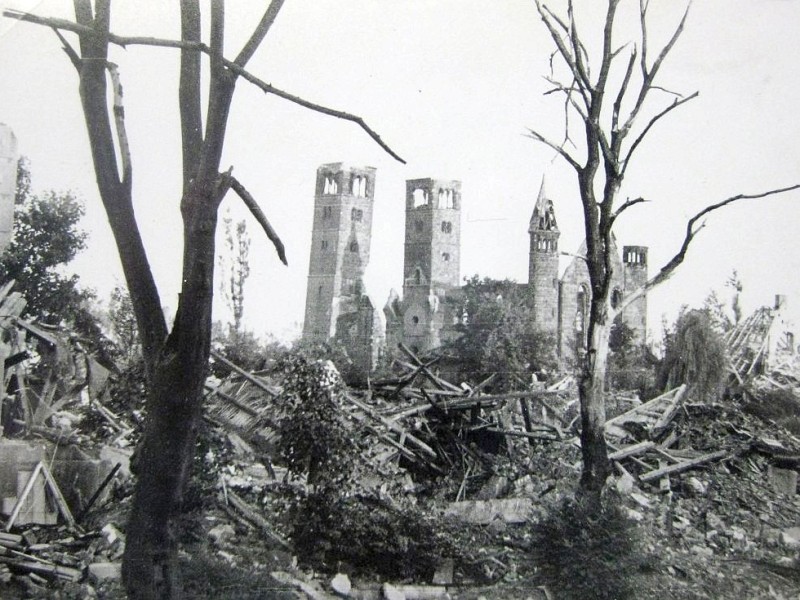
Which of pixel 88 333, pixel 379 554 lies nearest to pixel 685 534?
pixel 379 554

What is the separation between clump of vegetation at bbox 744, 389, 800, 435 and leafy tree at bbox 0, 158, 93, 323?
37.3 ft

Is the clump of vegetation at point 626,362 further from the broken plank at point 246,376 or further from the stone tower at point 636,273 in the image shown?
the broken plank at point 246,376

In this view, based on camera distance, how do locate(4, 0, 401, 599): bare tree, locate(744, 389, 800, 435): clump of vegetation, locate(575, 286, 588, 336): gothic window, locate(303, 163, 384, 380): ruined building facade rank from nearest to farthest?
locate(4, 0, 401, 599): bare tree < locate(744, 389, 800, 435): clump of vegetation < locate(575, 286, 588, 336): gothic window < locate(303, 163, 384, 380): ruined building facade

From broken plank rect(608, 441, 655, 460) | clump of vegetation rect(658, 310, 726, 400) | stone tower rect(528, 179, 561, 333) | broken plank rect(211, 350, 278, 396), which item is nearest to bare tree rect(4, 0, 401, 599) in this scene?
broken plank rect(211, 350, 278, 396)

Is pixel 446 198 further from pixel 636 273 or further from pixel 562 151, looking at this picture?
pixel 562 151

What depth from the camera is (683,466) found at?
10898 mm

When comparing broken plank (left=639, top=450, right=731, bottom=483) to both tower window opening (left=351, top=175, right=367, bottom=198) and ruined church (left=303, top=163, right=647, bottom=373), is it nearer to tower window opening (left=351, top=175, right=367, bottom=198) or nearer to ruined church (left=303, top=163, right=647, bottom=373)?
ruined church (left=303, top=163, right=647, bottom=373)

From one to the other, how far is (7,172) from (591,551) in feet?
20.8

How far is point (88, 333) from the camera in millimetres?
10359

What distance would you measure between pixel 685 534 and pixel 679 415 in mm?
4950

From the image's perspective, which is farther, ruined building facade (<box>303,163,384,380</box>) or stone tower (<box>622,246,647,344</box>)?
ruined building facade (<box>303,163,384,380</box>)

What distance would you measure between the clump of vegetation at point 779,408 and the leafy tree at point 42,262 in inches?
447

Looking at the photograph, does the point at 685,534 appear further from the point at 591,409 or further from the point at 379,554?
the point at 379,554

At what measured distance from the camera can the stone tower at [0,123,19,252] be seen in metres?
6.16
